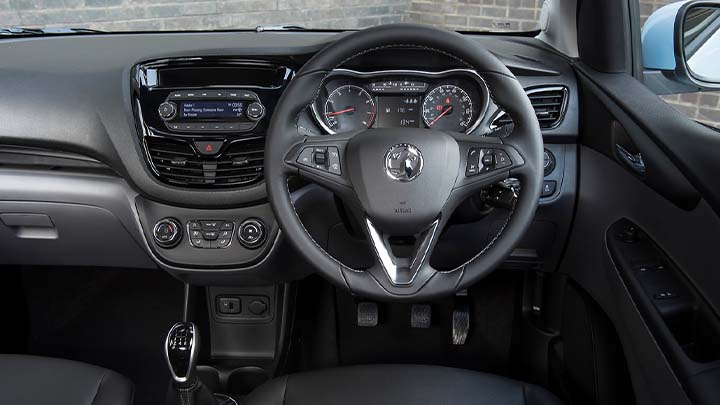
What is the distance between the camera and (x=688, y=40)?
1566mm

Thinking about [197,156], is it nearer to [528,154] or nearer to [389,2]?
[528,154]

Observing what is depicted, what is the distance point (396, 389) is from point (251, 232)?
1.70ft

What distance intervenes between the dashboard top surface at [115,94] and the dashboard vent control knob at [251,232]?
57 millimetres

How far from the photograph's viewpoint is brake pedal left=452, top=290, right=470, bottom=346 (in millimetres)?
2145

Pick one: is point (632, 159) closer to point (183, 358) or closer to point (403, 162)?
point (403, 162)

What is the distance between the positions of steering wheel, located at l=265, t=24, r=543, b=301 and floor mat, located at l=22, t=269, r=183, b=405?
118 cm

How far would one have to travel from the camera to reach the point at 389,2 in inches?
97.0

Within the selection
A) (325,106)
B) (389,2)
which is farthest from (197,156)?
(389,2)

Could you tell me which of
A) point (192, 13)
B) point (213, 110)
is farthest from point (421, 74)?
point (192, 13)

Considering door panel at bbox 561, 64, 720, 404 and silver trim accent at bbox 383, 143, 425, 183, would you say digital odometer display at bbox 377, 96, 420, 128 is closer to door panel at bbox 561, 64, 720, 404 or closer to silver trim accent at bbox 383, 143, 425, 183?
silver trim accent at bbox 383, 143, 425, 183

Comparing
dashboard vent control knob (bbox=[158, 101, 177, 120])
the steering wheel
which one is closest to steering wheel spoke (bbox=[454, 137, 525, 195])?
the steering wheel

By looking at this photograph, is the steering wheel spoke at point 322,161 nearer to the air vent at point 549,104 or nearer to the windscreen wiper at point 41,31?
the air vent at point 549,104

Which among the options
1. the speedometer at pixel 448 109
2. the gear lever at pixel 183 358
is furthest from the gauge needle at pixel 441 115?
the gear lever at pixel 183 358

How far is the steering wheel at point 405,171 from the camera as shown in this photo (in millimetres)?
1243
